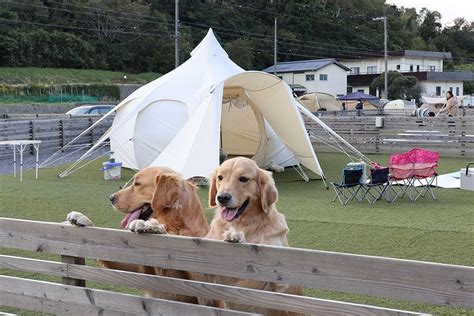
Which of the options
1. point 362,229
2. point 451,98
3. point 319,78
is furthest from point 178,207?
point 319,78

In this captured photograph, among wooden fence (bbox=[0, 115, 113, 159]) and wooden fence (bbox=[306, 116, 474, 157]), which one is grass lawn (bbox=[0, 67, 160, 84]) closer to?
wooden fence (bbox=[0, 115, 113, 159])

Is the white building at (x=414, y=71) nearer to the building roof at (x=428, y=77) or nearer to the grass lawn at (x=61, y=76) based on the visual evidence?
the building roof at (x=428, y=77)

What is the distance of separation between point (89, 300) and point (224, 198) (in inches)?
39.9

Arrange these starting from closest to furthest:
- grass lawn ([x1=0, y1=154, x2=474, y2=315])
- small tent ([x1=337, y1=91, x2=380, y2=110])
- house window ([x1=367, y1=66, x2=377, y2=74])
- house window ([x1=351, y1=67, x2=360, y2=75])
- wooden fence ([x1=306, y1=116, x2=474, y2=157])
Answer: grass lawn ([x1=0, y1=154, x2=474, y2=315]) < wooden fence ([x1=306, y1=116, x2=474, y2=157]) < small tent ([x1=337, y1=91, x2=380, y2=110]) < house window ([x1=367, y1=66, x2=377, y2=74]) < house window ([x1=351, y1=67, x2=360, y2=75])

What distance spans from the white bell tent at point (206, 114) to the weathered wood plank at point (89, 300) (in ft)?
25.7

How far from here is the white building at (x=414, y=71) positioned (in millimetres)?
66562

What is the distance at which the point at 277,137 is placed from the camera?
14.5 meters

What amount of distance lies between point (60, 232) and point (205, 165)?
7.69m

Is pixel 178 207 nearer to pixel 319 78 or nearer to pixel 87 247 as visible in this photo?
pixel 87 247

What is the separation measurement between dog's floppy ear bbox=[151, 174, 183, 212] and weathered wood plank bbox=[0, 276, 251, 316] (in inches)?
26.7

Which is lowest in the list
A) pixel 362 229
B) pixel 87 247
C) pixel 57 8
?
pixel 362 229

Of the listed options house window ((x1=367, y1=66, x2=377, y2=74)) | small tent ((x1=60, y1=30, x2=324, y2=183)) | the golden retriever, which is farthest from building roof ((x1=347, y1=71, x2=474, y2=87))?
the golden retriever

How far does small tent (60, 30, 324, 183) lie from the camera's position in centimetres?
1206

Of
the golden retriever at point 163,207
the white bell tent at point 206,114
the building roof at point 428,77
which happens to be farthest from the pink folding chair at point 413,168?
the building roof at point 428,77
